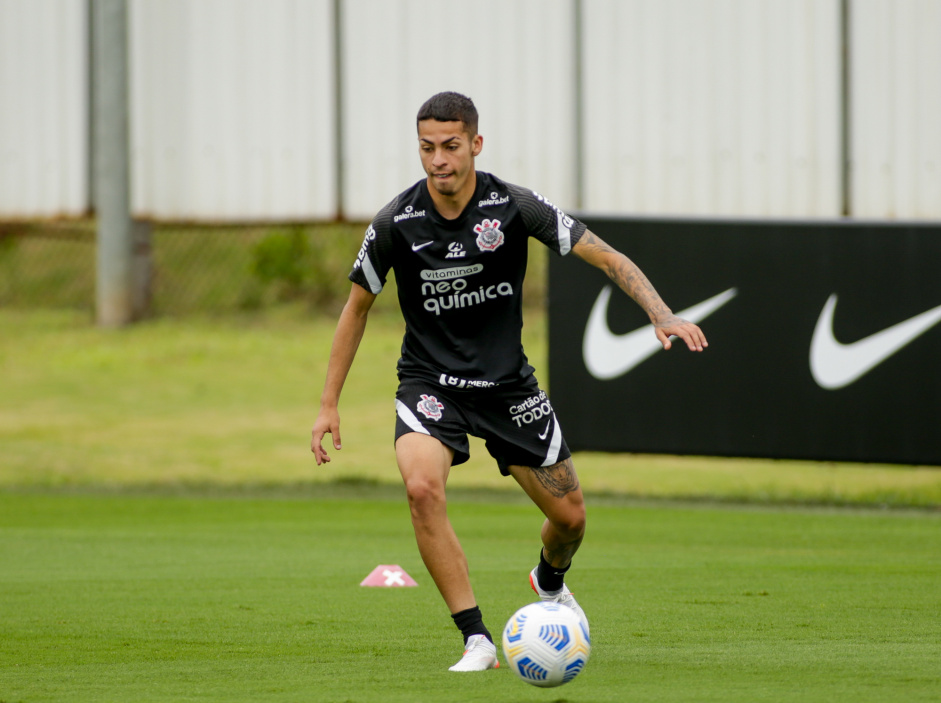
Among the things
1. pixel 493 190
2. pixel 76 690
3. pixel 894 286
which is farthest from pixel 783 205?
pixel 76 690

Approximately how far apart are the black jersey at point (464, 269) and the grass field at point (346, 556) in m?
1.21

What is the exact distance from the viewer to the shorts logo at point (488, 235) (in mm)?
5266

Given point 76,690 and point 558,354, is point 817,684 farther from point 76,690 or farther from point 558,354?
point 558,354

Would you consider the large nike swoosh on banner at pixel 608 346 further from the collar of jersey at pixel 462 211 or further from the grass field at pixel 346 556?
the collar of jersey at pixel 462 211

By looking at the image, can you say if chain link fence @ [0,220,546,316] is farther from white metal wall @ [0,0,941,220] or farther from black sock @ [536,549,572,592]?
black sock @ [536,549,572,592]

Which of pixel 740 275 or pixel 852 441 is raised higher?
pixel 740 275

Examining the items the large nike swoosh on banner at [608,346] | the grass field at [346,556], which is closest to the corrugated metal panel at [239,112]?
the grass field at [346,556]

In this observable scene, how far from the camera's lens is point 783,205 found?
48.9 feet

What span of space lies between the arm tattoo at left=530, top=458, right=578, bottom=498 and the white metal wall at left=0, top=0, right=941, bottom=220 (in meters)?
9.96

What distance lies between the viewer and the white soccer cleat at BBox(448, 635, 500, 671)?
4922 millimetres

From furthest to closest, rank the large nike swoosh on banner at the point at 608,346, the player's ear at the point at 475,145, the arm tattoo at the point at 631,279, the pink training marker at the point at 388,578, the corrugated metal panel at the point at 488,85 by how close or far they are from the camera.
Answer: the corrugated metal panel at the point at 488,85
the large nike swoosh on banner at the point at 608,346
the pink training marker at the point at 388,578
the player's ear at the point at 475,145
the arm tattoo at the point at 631,279

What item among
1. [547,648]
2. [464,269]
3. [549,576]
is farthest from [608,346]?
[547,648]

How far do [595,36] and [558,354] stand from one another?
17.6 feet

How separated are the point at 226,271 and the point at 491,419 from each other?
16.7m
